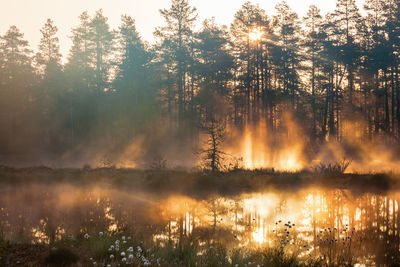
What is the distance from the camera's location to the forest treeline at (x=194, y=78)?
4034 centimetres

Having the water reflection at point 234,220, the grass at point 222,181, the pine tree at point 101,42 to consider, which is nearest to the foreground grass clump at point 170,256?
the water reflection at point 234,220

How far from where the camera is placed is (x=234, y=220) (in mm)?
11039

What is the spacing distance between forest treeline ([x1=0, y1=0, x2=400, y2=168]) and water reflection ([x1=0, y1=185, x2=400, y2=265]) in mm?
24205

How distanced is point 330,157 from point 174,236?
24.1m

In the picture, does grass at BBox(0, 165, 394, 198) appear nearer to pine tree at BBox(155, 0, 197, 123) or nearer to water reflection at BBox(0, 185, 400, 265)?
water reflection at BBox(0, 185, 400, 265)

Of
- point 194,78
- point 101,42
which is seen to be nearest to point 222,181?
point 194,78

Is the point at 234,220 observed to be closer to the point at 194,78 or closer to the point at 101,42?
the point at 194,78

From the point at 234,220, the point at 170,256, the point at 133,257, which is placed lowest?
the point at 234,220

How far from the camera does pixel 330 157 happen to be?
29359 mm

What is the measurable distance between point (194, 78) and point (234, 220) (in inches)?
1366

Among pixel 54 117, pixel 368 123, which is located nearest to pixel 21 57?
pixel 54 117

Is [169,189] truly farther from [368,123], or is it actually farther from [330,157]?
[368,123]

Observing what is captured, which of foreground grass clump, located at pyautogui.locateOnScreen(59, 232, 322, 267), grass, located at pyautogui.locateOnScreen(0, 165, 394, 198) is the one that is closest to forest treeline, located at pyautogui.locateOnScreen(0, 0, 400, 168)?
grass, located at pyautogui.locateOnScreen(0, 165, 394, 198)

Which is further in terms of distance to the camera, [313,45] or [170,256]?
[313,45]
